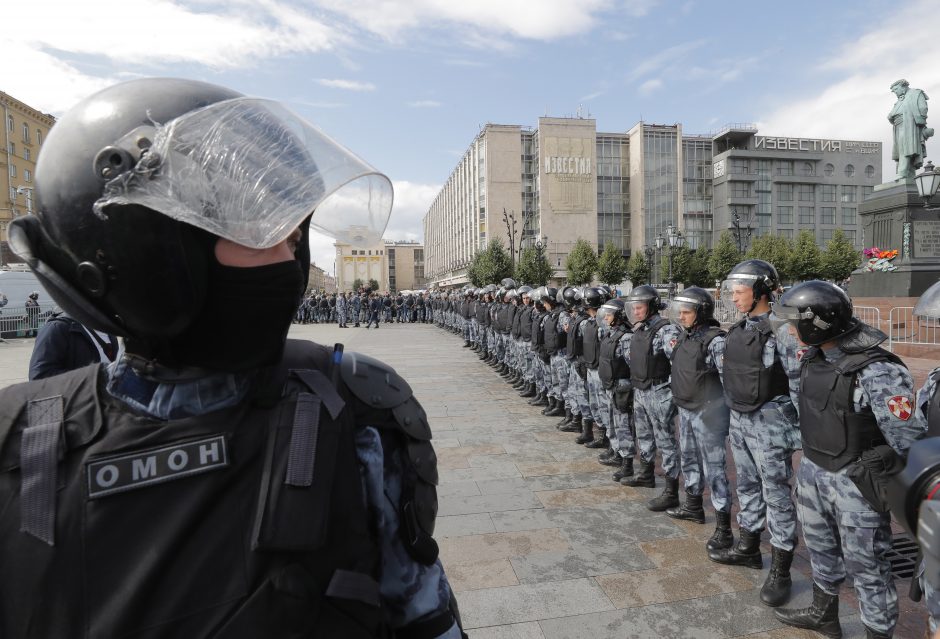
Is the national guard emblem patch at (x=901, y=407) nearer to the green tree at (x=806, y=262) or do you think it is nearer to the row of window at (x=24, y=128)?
the row of window at (x=24, y=128)

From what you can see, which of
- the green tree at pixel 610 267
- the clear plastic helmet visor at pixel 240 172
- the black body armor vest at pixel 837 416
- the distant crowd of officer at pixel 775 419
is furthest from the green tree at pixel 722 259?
the clear plastic helmet visor at pixel 240 172

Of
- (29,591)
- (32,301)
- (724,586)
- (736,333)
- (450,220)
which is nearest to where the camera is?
(29,591)

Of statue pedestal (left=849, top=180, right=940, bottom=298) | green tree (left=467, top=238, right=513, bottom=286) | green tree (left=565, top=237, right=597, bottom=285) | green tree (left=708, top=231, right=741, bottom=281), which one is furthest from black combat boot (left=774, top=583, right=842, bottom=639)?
green tree (left=708, top=231, right=741, bottom=281)

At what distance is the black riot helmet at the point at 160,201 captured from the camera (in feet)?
3.03

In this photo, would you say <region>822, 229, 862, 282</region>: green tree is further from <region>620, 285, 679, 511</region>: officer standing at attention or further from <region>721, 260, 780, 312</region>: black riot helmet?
<region>721, 260, 780, 312</region>: black riot helmet

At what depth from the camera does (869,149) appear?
226 feet

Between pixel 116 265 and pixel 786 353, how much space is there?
4074 mm

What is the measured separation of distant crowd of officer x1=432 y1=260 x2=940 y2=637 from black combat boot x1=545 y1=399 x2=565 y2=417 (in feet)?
7.05

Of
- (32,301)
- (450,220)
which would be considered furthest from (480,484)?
(450,220)

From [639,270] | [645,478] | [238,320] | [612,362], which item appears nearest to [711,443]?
[645,478]

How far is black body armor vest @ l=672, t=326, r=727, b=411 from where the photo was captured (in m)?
4.50

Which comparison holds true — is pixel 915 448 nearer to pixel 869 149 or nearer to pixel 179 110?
pixel 179 110

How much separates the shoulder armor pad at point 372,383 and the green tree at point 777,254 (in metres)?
51.7

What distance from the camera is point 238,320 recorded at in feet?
3.25
